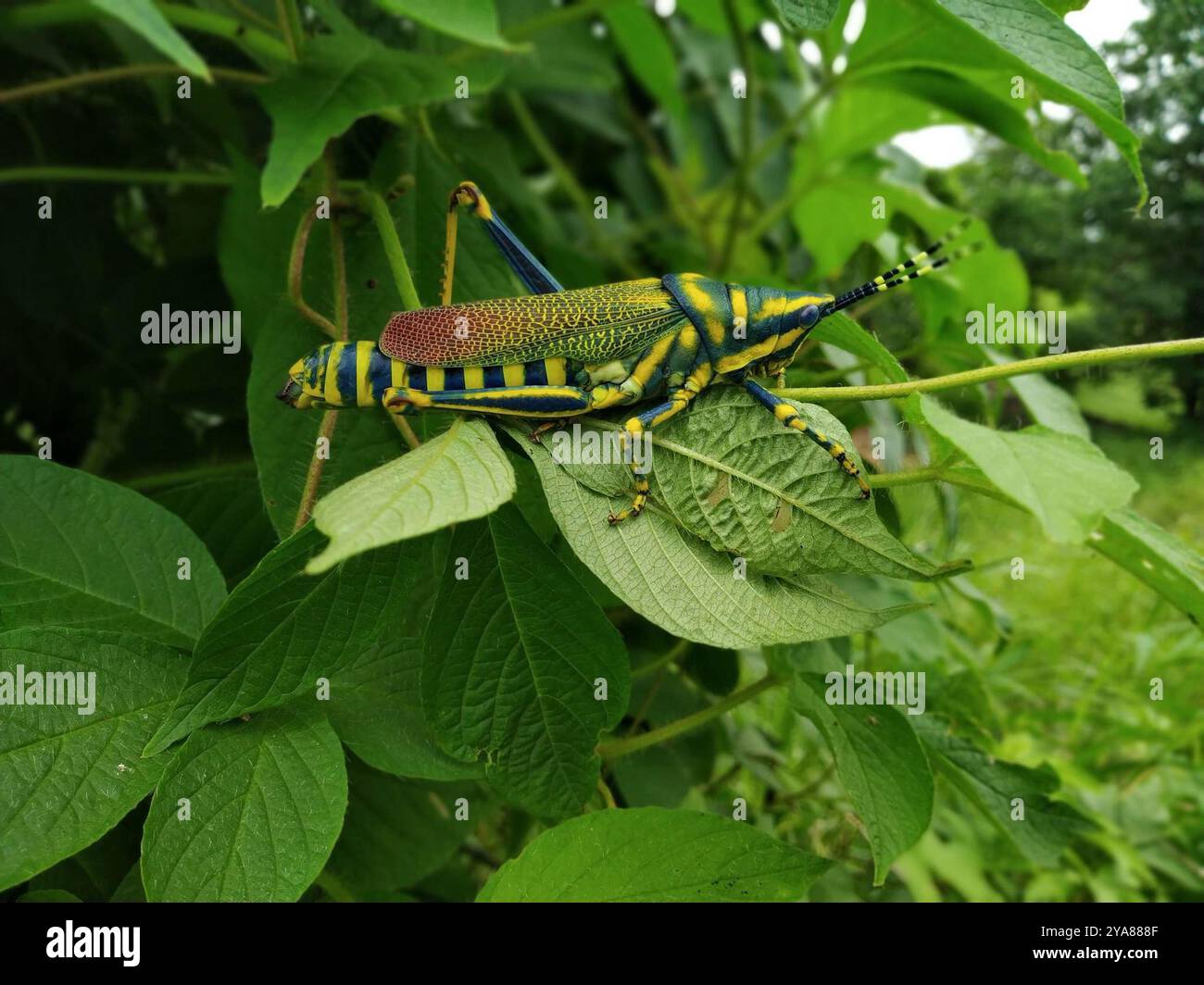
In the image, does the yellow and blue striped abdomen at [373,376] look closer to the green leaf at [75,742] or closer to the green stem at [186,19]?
the green leaf at [75,742]

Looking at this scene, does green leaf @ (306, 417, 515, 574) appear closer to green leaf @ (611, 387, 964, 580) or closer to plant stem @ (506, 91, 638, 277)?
green leaf @ (611, 387, 964, 580)

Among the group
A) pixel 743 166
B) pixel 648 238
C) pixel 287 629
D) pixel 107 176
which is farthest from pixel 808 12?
pixel 648 238

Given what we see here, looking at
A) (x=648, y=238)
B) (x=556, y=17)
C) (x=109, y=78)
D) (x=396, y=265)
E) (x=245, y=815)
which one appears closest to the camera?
(x=245, y=815)

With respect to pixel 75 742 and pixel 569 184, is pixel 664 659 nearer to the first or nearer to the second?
pixel 75 742
